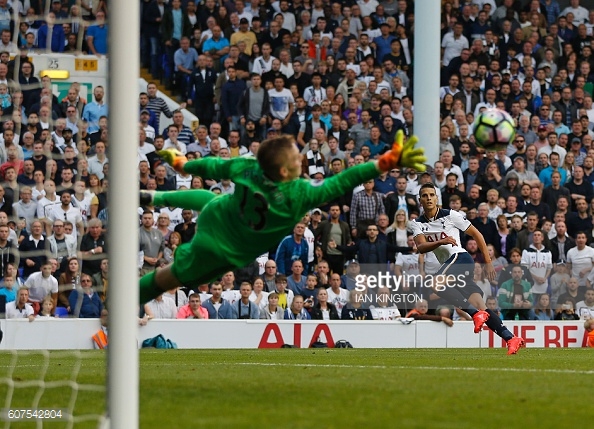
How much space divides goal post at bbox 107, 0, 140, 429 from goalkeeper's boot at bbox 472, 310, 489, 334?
8355 mm

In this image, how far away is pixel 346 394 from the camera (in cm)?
798

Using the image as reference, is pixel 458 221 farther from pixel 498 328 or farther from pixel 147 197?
pixel 147 197

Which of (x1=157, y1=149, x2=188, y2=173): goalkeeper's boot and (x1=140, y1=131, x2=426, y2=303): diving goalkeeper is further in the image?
(x1=157, y1=149, x2=188, y2=173): goalkeeper's boot

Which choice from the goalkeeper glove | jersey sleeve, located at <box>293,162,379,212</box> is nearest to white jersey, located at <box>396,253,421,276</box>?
jersey sleeve, located at <box>293,162,379,212</box>

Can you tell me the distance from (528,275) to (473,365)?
8641 millimetres

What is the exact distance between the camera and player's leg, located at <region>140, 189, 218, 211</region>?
30.2ft

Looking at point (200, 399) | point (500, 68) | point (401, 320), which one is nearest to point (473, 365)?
point (200, 399)

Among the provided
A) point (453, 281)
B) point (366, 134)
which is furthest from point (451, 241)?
point (366, 134)

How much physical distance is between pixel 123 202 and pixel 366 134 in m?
15.4

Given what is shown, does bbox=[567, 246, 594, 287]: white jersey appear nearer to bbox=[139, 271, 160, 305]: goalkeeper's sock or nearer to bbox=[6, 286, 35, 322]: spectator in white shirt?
bbox=[6, 286, 35, 322]: spectator in white shirt

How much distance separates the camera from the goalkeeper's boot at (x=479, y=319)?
561 inches

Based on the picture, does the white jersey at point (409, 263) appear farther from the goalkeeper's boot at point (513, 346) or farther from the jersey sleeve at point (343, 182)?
the jersey sleeve at point (343, 182)

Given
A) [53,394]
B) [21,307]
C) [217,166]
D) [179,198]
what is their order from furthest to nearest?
[21,307] < [179,198] < [217,166] < [53,394]

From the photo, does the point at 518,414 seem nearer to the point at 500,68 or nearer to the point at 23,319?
the point at 23,319
